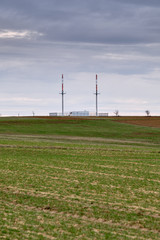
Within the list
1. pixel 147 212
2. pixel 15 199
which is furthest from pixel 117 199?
pixel 15 199

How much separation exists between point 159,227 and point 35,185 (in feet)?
28.2

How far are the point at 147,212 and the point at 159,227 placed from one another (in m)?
1.73

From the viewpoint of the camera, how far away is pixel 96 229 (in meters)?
13.1

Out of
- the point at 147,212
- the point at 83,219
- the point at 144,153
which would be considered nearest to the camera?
the point at 83,219

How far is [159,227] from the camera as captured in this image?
1350 cm

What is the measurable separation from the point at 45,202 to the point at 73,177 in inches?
254

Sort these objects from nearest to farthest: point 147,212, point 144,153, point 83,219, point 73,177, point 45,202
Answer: point 83,219
point 147,212
point 45,202
point 73,177
point 144,153

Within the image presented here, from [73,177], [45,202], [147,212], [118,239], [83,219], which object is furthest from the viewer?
[73,177]

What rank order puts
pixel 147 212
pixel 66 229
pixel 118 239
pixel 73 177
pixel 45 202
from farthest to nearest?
pixel 73 177
pixel 45 202
pixel 147 212
pixel 66 229
pixel 118 239

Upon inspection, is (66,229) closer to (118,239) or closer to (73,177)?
(118,239)

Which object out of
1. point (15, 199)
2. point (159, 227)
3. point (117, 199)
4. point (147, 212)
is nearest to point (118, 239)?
point (159, 227)

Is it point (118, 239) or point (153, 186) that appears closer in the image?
point (118, 239)

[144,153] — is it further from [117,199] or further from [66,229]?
[66,229]

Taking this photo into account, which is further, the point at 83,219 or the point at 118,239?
the point at 83,219
